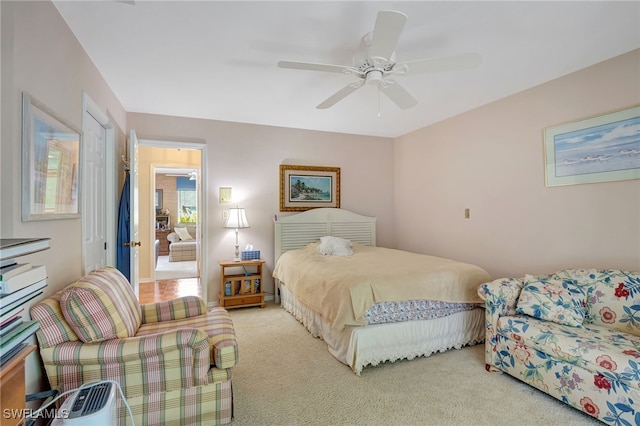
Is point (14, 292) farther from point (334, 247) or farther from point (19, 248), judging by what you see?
point (334, 247)

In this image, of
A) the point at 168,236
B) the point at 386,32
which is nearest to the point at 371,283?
the point at 386,32

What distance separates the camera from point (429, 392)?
7.22ft

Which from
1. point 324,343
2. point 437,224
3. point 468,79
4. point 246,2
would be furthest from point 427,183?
point 246,2

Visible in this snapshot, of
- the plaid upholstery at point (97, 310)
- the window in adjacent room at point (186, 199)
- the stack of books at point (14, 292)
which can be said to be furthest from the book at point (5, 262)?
the window in adjacent room at point (186, 199)

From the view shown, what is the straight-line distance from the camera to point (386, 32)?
1.72 metres

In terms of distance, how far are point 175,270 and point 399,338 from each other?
5726 millimetres

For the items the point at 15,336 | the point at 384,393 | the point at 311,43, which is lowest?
the point at 384,393

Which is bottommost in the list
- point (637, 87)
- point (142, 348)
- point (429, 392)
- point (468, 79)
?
point (429, 392)

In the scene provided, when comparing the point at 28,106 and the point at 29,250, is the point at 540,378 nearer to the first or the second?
the point at 29,250

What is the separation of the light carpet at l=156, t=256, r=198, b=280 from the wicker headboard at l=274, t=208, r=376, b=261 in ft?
9.51

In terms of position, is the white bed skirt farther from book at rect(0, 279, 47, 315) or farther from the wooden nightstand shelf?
book at rect(0, 279, 47, 315)

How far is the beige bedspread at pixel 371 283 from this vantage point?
96.0 inches

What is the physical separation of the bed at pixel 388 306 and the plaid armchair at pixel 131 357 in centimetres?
98

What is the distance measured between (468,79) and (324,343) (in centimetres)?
287
